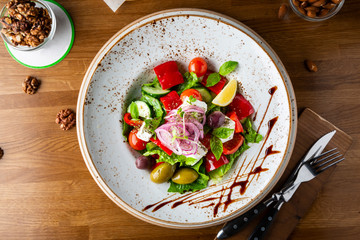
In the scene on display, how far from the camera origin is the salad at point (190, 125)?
1806 millimetres

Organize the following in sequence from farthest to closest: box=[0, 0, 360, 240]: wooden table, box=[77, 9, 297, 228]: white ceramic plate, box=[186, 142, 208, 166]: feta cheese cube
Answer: box=[0, 0, 360, 240]: wooden table, box=[186, 142, 208, 166]: feta cheese cube, box=[77, 9, 297, 228]: white ceramic plate

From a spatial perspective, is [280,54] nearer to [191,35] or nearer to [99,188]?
[191,35]

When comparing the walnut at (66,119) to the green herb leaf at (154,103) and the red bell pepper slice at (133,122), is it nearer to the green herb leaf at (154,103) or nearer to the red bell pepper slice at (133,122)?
the red bell pepper slice at (133,122)

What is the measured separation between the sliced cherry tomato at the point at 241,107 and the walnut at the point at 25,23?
1.28 metres

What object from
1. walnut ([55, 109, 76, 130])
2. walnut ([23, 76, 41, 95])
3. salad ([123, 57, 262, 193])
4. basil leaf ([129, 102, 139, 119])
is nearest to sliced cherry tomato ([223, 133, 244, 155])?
salad ([123, 57, 262, 193])

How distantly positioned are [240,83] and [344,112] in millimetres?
771

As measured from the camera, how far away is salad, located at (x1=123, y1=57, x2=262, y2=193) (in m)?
1.81

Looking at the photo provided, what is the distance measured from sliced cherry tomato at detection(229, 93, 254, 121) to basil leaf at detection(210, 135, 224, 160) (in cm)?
20

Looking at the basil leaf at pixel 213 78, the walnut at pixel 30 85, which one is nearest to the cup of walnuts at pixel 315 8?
the basil leaf at pixel 213 78

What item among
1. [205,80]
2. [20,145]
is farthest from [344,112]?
[20,145]

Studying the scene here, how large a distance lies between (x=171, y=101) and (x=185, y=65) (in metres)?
0.25

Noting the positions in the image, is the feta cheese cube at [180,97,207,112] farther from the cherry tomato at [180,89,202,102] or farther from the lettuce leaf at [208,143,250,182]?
the lettuce leaf at [208,143,250,182]

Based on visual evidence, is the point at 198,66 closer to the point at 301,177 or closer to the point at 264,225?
the point at 301,177

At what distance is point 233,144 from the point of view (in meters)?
1.84
